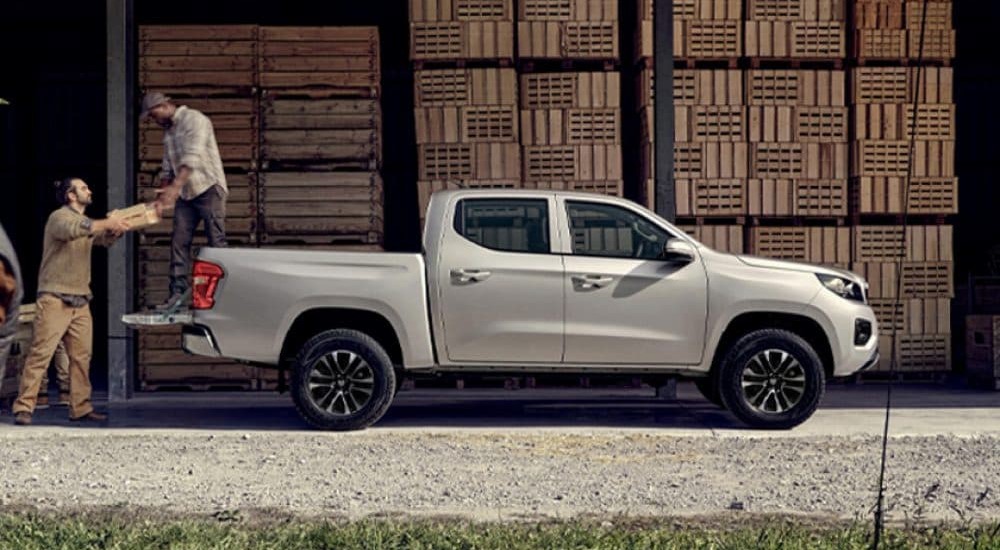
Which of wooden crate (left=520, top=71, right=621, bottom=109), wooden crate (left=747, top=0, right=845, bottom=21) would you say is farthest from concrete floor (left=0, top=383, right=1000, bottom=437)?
wooden crate (left=747, top=0, right=845, bottom=21)

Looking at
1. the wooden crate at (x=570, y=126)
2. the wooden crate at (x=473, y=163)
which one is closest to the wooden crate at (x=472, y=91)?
the wooden crate at (x=570, y=126)

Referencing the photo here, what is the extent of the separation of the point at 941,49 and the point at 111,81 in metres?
8.62

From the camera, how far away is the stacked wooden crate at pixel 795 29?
16172mm

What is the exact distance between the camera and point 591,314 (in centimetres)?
1260

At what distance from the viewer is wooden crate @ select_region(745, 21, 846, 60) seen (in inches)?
637

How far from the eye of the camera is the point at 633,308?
12617mm

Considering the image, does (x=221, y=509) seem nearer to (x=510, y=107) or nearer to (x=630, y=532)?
(x=630, y=532)

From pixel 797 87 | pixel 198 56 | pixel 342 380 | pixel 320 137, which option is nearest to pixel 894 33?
pixel 797 87

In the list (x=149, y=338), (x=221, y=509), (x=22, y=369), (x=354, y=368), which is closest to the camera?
(x=221, y=509)

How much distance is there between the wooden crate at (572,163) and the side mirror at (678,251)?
3.35m

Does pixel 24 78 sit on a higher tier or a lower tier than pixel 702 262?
higher

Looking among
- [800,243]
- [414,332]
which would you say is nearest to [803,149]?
[800,243]

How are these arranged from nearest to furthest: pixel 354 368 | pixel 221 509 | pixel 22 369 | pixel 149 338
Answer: pixel 221 509
pixel 354 368
pixel 22 369
pixel 149 338

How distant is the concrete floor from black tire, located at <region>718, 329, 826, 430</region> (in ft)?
0.60
